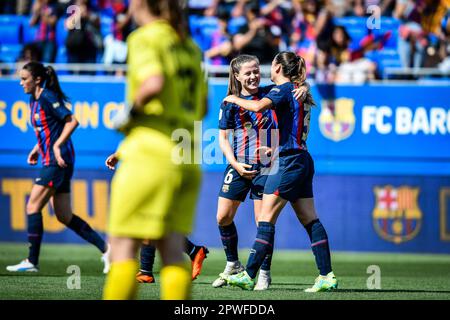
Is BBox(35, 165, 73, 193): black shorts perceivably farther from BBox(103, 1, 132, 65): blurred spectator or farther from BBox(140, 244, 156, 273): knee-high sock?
BBox(103, 1, 132, 65): blurred spectator

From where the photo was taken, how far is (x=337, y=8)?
1836 cm

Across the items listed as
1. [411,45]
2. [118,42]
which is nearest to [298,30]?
[411,45]

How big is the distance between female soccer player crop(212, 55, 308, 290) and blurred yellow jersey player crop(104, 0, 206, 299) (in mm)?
4037

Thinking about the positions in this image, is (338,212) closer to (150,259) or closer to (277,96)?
(150,259)

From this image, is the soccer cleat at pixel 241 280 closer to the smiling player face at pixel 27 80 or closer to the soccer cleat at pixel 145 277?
the soccer cleat at pixel 145 277

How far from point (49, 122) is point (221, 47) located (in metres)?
Result: 6.01

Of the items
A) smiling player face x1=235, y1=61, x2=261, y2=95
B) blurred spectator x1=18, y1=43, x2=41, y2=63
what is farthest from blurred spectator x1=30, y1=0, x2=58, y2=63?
smiling player face x1=235, y1=61, x2=261, y2=95

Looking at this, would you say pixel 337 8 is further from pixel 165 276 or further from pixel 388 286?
pixel 165 276

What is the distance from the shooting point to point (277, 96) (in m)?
8.66

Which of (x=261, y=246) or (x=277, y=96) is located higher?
(x=277, y=96)

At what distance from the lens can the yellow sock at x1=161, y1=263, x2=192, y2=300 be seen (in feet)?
17.1

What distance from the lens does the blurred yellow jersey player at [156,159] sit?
5.05 meters

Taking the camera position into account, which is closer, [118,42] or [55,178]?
[55,178]
